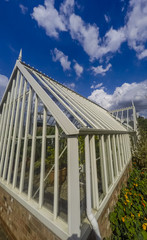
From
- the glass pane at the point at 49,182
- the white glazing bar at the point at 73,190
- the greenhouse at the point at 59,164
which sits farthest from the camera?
the glass pane at the point at 49,182

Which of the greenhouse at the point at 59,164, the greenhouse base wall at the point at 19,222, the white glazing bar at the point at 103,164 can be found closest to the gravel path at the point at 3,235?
the greenhouse base wall at the point at 19,222

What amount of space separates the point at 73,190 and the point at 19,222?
1907 millimetres

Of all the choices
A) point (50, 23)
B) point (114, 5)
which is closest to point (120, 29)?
point (114, 5)

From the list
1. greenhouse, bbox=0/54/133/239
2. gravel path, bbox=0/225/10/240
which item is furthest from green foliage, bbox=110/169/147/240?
gravel path, bbox=0/225/10/240

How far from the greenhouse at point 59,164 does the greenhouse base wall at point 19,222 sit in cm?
16

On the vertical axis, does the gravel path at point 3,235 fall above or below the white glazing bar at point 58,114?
below

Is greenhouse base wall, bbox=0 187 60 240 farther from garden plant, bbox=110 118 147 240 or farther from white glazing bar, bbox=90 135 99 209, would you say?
garden plant, bbox=110 118 147 240

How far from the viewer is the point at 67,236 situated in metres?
1.20

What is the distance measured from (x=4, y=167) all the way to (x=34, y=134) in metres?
1.81

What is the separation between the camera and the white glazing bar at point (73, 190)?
119 cm

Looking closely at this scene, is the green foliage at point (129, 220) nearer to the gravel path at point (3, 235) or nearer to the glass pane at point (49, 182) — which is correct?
the glass pane at point (49, 182)

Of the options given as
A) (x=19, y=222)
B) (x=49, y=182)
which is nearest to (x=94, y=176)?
(x=49, y=182)

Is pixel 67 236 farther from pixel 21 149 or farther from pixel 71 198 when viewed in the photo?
pixel 21 149

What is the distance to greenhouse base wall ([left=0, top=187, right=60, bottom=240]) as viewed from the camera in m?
1.57
